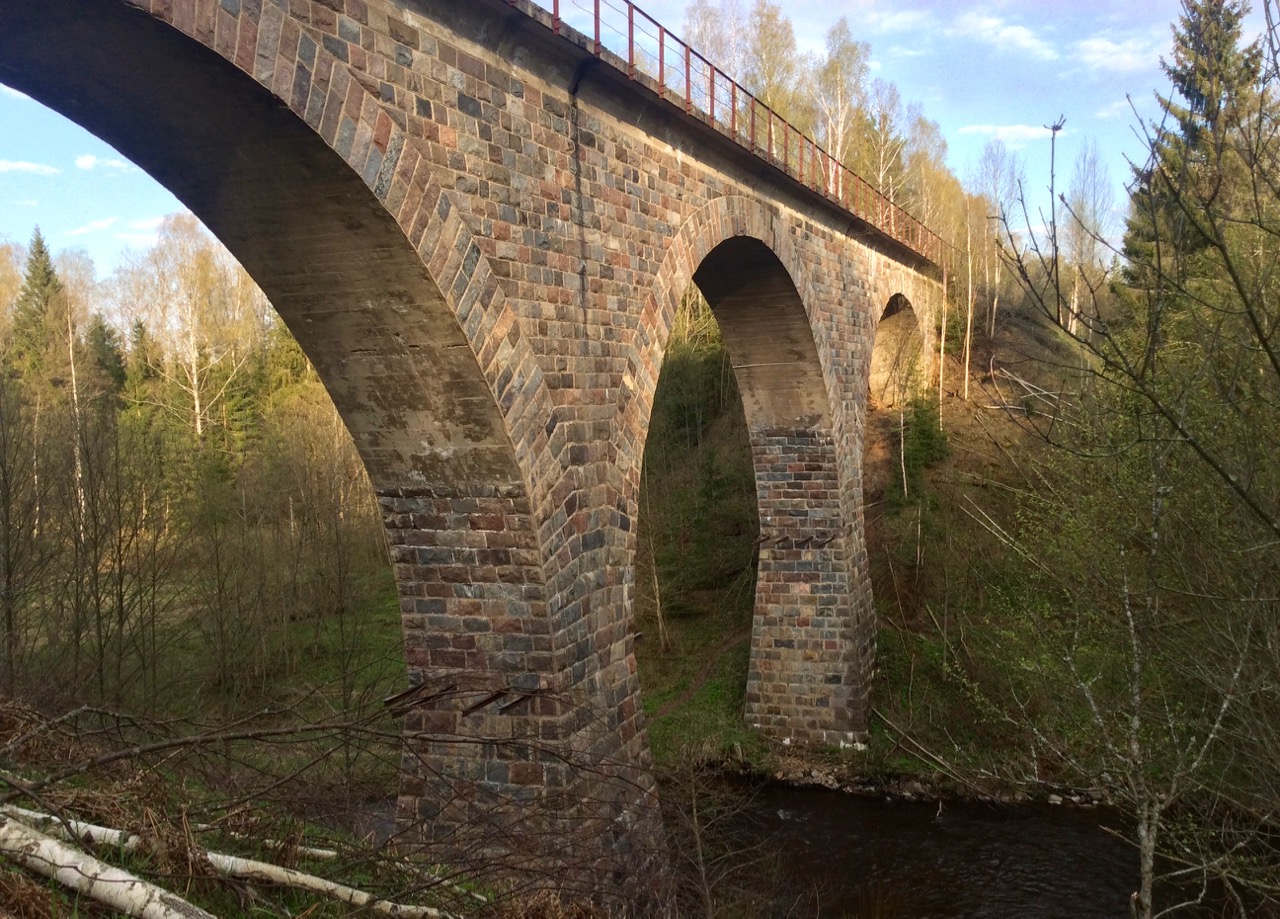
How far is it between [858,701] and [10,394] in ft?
38.0

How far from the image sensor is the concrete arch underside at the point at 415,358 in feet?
13.7

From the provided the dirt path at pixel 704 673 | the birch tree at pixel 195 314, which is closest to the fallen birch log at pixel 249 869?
the dirt path at pixel 704 673

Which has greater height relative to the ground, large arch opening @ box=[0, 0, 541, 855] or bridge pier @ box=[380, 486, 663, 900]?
A: large arch opening @ box=[0, 0, 541, 855]

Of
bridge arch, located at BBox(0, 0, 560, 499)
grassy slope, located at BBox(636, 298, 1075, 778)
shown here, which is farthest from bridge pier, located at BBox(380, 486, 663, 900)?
grassy slope, located at BBox(636, 298, 1075, 778)

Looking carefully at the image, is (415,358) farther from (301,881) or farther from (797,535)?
(797,535)

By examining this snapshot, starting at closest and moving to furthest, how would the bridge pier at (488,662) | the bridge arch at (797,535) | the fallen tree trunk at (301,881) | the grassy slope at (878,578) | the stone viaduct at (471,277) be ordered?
the fallen tree trunk at (301,881) < the stone viaduct at (471,277) < the bridge pier at (488,662) < the bridge arch at (797,535) < the grassy slope at (878,578)

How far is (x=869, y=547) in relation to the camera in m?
16.7

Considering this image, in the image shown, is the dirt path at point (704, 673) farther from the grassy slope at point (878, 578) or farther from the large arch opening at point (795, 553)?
the large arch opening at point (795, 553)

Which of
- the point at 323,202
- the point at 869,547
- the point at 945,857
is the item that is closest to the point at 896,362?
the point at 869,547

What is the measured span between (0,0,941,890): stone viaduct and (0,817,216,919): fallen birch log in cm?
113

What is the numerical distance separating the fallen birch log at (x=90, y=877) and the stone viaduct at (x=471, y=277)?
1.13 meters

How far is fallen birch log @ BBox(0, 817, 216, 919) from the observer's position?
2832 mm

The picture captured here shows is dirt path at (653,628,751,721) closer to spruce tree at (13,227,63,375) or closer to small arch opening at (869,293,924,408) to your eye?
small arch opening at (869,293,924,408)

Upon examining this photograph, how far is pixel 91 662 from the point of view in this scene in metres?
11.9
